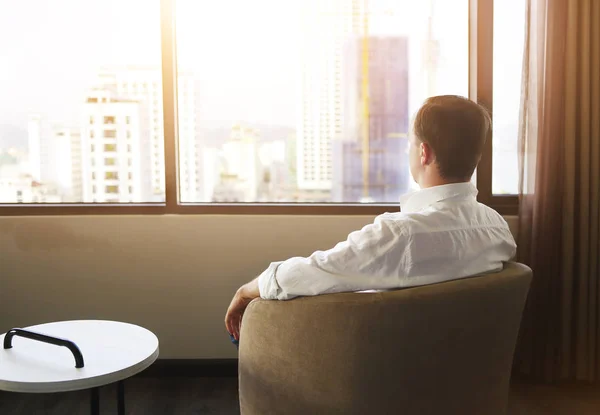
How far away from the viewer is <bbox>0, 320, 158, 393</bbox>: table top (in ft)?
4.78

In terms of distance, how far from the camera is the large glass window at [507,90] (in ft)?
9.16

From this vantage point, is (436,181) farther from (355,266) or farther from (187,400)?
(187,400)

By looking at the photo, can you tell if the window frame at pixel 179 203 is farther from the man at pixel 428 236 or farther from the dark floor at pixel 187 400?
the man at pixel 428 236

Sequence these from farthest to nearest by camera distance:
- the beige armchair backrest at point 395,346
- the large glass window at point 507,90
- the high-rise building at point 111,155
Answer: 1. the high-rise building at point 111,155
2. the large glass window at point 507,90
3. the beige armchair backrest at point 395,346

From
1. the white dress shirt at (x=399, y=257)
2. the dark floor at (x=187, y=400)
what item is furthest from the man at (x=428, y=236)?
the dark floor at (x=187, y=400)

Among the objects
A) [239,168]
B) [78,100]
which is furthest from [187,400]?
[78,100]

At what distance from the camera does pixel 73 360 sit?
5.21 feet

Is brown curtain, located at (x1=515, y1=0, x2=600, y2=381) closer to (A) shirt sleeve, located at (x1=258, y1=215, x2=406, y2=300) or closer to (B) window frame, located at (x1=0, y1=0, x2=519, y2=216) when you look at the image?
(B) window frame, located at (x1=0, y1=0, x2=519, y2=216)

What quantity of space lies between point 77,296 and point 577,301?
88.2 inches

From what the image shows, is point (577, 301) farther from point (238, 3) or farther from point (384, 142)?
point (238, 3)

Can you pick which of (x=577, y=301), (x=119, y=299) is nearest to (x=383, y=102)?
(x=577, y=301)

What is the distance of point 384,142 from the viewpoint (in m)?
2.88

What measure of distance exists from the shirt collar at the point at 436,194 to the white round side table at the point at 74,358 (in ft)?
2.65

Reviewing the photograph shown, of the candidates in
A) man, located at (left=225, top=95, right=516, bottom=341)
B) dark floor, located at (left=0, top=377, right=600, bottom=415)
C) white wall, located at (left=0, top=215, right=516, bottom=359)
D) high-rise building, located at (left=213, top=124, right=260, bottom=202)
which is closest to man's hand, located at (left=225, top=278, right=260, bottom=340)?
man, located at (left=225, top=95, right=516, bottom=341)
